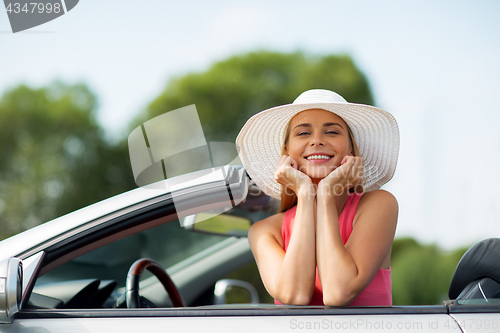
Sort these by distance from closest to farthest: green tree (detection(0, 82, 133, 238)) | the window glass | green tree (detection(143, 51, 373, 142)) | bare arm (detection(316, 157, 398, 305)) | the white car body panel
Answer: the white car body panel
bare arm (detection(316, 157, 398, 305))
the window glass
green tree (detection(0, 82, 133, 238))
green tree (detection(143, 51, 373, 142))

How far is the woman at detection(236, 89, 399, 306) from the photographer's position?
1385 mm

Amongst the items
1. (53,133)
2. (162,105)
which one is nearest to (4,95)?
(53,133)

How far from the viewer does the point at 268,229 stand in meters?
1.75

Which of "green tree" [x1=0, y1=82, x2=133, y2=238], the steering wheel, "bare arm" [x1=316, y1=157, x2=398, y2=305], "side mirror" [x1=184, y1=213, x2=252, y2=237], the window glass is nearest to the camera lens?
"bare arm" [x1=316, y1=157, x2=398, y2=305]

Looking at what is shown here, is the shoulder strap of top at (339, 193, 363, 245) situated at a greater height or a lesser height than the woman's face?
lesser

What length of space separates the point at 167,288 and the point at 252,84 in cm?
699

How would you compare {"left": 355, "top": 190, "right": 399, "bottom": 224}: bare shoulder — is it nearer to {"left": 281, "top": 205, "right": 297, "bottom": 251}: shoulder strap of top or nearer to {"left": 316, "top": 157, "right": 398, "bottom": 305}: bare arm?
{"left": 316, "top": 157, "right": 398, "bottom": 305}: bare arm

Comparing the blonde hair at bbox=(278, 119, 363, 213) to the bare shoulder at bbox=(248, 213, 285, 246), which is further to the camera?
the blonde hair at bbox=(278, 119, 363, 213)

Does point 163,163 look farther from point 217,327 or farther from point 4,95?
point 4,95

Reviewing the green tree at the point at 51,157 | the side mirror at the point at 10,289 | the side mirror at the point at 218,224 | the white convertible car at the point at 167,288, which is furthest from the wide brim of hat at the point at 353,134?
the green tree at the point at 51,157

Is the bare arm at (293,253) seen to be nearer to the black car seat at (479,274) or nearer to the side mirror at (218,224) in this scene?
the side mirror at (218,224)

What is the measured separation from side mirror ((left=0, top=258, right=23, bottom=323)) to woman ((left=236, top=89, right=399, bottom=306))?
788 millimetres

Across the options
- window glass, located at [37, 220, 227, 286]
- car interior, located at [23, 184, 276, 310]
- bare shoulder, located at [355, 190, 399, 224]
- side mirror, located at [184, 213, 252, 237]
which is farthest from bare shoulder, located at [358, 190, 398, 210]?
window glass, located at [37, 220, 227, 286]

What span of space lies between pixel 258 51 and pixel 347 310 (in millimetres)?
8474
